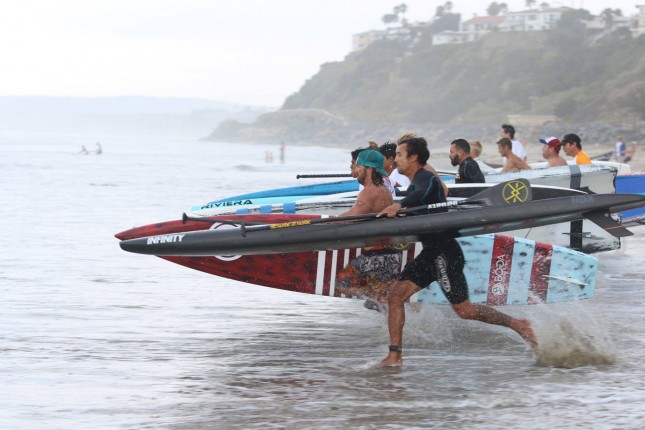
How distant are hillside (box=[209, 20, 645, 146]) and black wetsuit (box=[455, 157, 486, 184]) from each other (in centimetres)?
6435

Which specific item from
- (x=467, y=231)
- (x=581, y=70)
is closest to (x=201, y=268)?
(x=467, y=231)

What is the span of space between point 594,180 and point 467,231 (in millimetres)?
5787

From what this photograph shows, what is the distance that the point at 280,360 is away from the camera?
7.93m

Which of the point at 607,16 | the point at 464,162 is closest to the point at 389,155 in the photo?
A: the point at 464,162

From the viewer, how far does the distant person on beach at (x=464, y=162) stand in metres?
10.7

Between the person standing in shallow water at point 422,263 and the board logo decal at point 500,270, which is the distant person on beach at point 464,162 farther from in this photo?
the person standing in shallow water at point 422,263

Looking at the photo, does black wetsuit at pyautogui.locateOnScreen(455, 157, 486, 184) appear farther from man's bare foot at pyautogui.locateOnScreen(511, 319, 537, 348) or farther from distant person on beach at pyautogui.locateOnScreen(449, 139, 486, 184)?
man's bare foot at pyautogui.locateOnScreen(511, 319, 537, 348)

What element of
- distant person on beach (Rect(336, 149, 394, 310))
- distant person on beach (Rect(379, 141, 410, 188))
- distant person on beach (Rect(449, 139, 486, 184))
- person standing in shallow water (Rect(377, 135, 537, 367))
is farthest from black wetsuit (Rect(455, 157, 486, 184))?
person standing in shallow water (Rect(377, 135, 537, 367))

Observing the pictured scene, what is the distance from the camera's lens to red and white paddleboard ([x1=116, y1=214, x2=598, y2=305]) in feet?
29.7

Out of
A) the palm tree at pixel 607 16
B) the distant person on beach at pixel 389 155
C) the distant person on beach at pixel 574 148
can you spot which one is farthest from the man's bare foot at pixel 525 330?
the palm tree at pixel 607 16

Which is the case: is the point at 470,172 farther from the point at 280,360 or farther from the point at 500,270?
the point at 280,360

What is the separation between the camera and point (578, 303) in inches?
393

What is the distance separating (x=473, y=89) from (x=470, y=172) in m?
136

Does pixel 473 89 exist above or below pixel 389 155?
above
